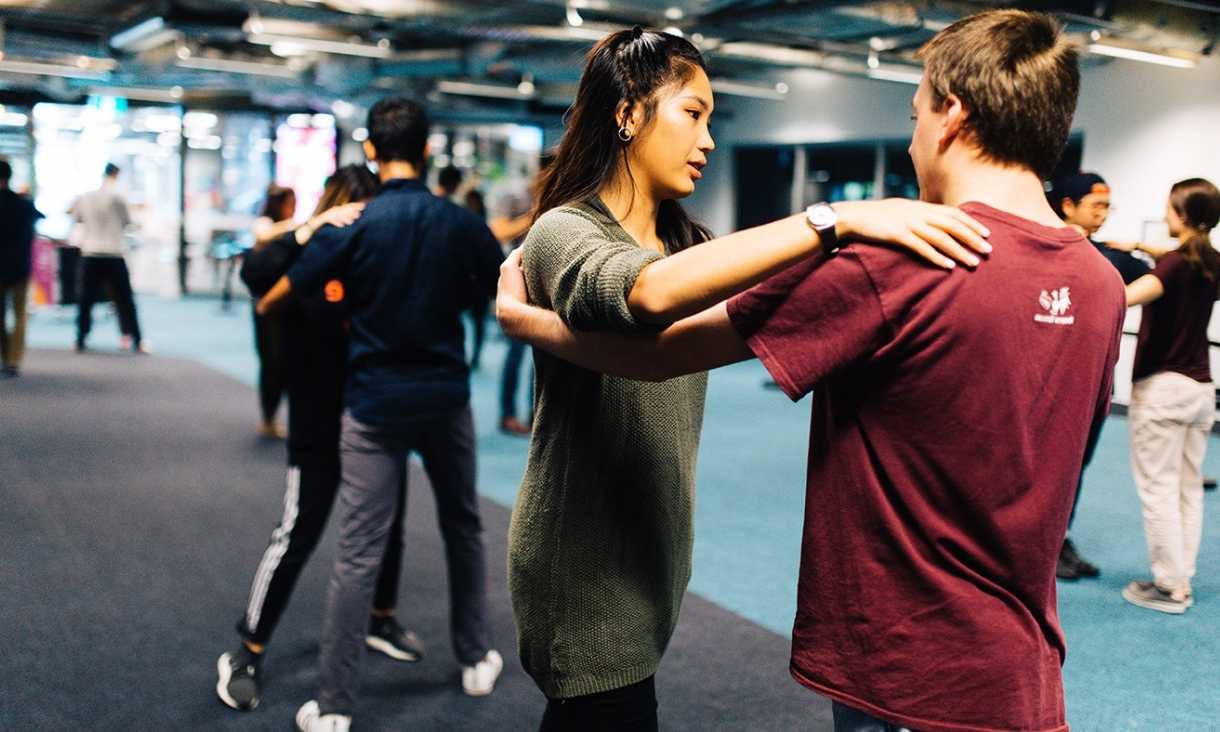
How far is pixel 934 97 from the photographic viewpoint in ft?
3.69

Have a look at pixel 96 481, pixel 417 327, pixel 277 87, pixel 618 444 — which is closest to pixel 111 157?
pixel 277 87

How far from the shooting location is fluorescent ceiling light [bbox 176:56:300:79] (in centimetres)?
1114

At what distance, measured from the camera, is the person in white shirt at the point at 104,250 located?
9875 millimetres

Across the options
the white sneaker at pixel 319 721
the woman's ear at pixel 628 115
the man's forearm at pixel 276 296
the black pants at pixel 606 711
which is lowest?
the white sneaker at pixel 319 721

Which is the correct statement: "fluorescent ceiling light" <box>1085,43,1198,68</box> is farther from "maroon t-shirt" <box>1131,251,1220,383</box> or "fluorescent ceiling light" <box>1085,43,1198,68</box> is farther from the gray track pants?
the gray track pants

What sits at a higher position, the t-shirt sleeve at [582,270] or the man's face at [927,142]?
the man's face at [927,142]

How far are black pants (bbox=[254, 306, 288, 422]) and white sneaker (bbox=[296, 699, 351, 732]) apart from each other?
11.4ft

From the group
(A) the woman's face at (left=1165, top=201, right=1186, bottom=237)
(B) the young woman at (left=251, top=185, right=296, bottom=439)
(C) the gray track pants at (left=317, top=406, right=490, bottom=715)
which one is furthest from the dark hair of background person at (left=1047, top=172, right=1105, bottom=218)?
(B) the young woman at (left=251, top=185, right=296, bottom=439)

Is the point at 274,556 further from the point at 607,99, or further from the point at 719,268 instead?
the point at 719,268

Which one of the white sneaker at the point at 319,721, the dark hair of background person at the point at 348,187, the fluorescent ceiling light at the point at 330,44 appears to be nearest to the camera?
the white sneaker at the point at 319,721

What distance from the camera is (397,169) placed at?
112 inches

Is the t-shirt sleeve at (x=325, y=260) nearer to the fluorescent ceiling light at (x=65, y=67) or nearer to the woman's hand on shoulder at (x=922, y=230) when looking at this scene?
the woman's hand on shoulder at (x=922, y=230)

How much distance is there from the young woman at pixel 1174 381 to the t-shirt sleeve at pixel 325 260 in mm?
2708

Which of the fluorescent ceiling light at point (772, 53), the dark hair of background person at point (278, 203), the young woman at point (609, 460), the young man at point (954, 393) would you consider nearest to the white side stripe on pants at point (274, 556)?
the young woman at point (609, 460)
